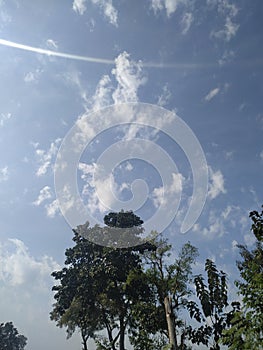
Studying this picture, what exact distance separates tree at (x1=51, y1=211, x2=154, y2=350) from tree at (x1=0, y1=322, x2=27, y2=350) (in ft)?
195

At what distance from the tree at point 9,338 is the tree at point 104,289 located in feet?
195

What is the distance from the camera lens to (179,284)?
2492 cm

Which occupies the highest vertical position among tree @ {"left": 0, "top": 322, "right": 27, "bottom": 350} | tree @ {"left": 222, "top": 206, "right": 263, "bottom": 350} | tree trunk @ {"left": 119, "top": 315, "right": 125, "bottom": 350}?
tree @ {"left": 0, "top": 322, "right": 27, "bottom": 350}

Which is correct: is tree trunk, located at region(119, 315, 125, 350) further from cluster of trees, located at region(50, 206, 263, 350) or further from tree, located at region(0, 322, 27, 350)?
tree, located at region(0, 322, 27, 350)

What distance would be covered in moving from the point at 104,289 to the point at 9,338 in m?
69.6

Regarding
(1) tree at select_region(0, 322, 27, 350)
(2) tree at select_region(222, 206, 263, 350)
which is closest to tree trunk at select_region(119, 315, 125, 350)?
(2) tree at select_region(222, 206, 263, 350)

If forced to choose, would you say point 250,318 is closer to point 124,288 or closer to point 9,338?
point 124,288

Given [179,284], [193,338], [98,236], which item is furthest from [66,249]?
[193,338]

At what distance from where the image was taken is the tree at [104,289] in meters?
27.9

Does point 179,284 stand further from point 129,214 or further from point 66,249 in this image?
point 66,249

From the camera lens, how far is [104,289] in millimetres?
28172

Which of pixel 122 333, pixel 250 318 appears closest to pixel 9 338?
pixel 122 333

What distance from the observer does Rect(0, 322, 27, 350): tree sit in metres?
78.2

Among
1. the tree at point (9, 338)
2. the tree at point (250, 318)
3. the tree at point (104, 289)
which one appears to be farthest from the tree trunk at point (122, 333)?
the tree at point (9, 338)
